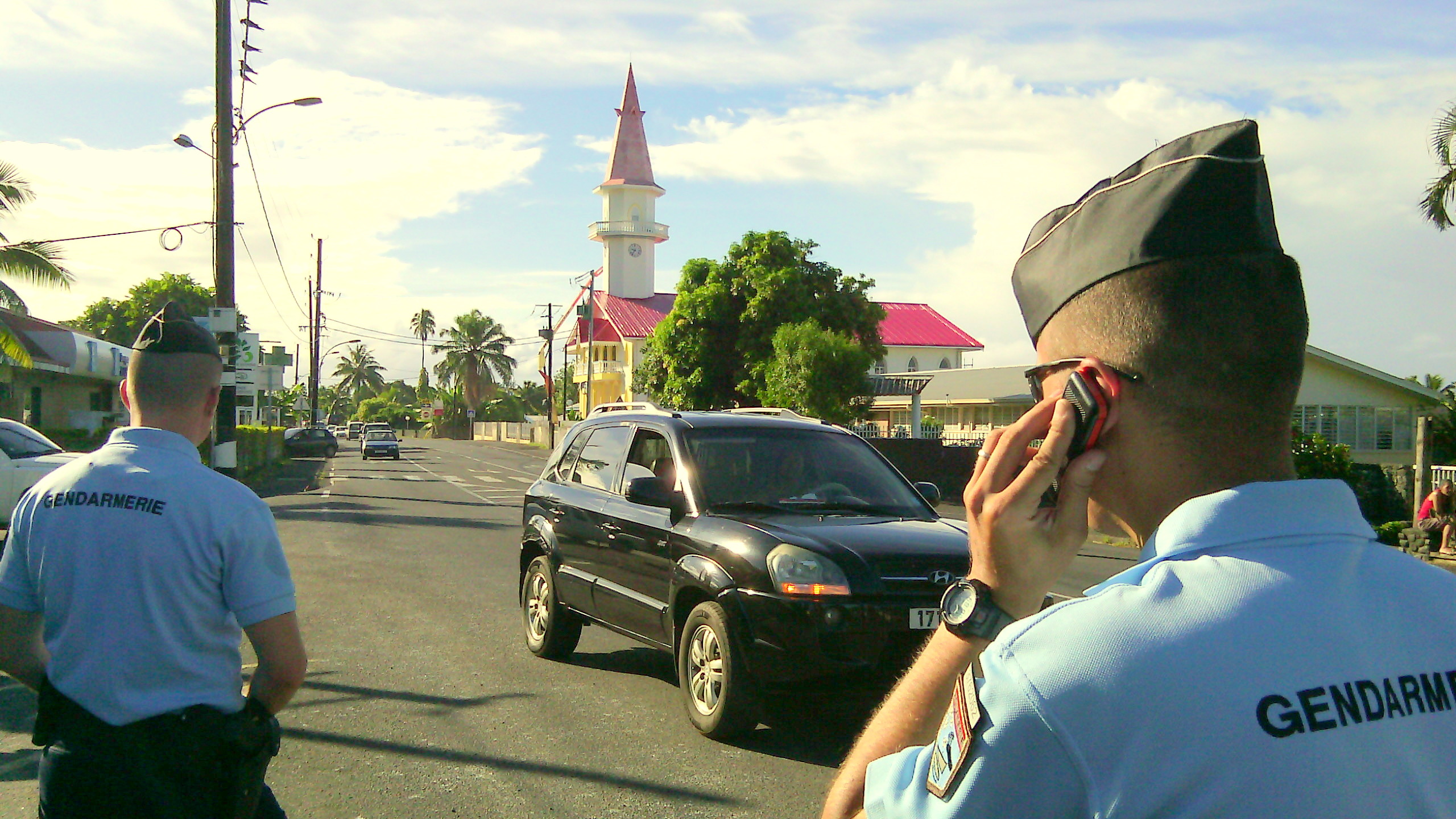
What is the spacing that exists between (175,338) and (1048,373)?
2.33m

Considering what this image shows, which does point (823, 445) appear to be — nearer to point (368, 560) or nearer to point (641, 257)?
point (368, 560)

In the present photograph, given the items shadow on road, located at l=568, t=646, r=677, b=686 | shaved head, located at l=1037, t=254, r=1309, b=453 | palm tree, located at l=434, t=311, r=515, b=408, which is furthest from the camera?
palm tree, located at l=434, t=311, r=515, b=408

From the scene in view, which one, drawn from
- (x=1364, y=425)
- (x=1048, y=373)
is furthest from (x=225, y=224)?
(x=1364, y=425)

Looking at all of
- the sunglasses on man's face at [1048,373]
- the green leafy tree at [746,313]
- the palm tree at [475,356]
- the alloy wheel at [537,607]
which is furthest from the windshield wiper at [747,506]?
the palm tree at [475,356]

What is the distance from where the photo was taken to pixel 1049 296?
5.56 ft

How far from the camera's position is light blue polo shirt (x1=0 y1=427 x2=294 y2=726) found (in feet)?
8.99

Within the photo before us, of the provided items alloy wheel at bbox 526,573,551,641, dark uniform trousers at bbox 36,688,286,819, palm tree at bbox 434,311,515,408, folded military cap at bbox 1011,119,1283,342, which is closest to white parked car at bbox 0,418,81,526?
alloy wheel at bbox 526,573,551,641

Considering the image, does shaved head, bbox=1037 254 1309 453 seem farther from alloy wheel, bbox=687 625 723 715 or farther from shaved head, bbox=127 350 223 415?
alloy wheel, bbox=687 625 723 715

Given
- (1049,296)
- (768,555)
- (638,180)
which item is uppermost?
(638,180)

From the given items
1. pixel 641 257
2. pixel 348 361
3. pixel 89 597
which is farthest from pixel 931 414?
pixel 348 361

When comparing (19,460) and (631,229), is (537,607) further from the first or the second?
(631,229)

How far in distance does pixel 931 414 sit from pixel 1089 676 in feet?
157

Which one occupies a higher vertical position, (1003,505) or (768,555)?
(1003,505)

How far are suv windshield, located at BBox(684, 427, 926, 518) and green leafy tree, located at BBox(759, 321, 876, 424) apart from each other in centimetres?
2668
